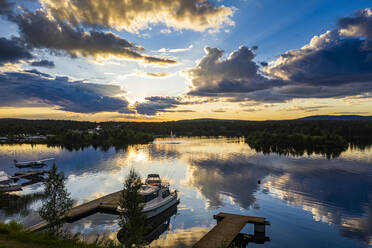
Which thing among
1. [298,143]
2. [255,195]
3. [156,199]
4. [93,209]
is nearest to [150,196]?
[156,199]

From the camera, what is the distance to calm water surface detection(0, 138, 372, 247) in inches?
1307

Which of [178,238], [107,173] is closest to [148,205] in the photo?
[178,238]

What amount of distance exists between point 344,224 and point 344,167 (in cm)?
4752

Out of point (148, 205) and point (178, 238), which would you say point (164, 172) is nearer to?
point (148, 205)

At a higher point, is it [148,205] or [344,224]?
[148,205]

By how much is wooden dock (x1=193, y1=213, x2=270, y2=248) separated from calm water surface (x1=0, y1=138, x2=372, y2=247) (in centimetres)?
170

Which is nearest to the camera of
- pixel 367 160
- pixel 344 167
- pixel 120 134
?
pixel 344 167

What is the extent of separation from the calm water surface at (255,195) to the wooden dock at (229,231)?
1.70 m

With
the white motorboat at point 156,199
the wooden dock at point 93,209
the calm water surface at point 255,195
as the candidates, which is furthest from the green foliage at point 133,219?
the wooden dock at point 93,209

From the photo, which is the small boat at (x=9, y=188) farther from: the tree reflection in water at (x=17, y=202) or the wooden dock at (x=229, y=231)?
the wooden dock at (x=229, y=231)

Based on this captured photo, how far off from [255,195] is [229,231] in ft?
74.0

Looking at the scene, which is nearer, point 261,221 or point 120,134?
point 261,221

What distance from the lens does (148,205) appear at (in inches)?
1433

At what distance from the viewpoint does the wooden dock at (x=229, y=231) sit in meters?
27.0
